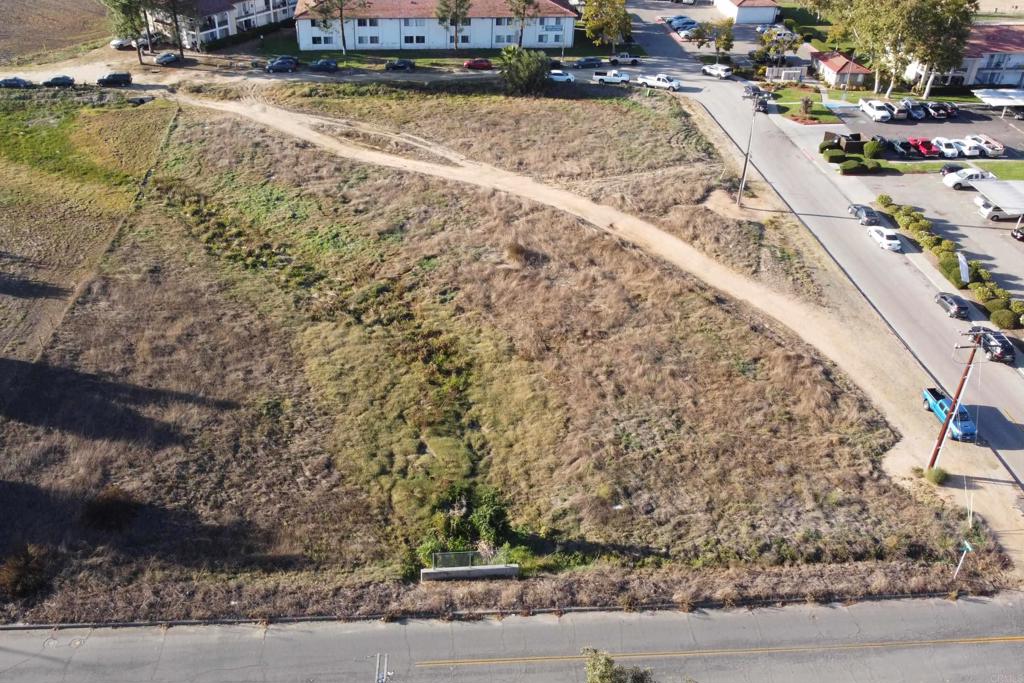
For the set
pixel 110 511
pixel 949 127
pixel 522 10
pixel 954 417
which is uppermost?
pixel 522 10

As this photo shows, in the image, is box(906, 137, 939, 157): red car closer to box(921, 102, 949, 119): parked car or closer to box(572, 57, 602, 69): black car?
box(921, 102, 949, 119): parked car

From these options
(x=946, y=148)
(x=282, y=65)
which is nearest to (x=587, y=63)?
(x=282, y=65)

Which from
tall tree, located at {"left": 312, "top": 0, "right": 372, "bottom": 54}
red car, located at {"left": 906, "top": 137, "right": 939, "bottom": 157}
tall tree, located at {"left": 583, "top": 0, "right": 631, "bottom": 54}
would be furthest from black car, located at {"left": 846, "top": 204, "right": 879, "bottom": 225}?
tall tree, located at {"left": 312, "top": 0, "right": 372, "bottom": 54}

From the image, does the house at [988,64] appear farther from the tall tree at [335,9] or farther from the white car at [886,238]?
the tall tree at [335,9]

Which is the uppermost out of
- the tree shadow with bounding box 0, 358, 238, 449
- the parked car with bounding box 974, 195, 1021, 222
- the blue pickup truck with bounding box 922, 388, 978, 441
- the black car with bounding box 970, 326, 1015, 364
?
the parked car with bounding box 974, 195, 1021, 222

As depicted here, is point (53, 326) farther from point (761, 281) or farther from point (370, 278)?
point (761, 281)

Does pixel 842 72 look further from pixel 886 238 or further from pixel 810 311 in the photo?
pixel 810 311

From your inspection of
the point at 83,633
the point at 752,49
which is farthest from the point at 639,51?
the point at 83,633
